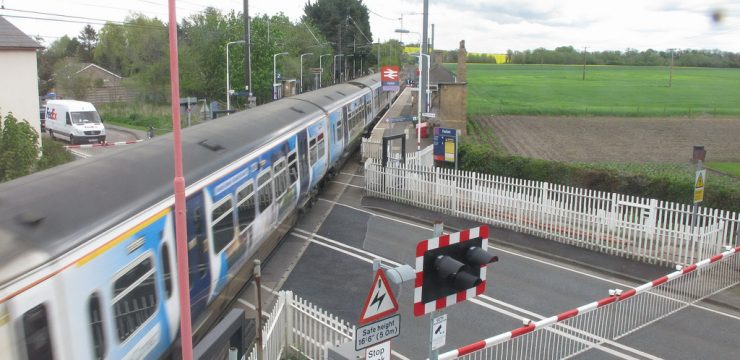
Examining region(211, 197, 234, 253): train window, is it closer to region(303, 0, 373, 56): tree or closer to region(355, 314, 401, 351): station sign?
region(355, 314, 401, 351): station sign

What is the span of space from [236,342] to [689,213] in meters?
11.4

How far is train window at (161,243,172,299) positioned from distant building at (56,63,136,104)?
57681mm

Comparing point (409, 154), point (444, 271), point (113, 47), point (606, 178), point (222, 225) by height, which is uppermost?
point (113, 47)

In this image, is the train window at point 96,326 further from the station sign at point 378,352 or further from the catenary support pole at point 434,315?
the catenary support pole at point 434,315

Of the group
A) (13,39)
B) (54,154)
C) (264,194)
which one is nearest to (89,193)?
(264,194)

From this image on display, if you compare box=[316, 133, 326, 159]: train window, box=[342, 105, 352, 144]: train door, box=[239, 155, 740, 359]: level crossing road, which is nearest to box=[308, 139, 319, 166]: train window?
box=[316, 133, 326, 159]: train window

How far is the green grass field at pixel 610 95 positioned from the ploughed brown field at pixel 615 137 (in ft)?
16.0

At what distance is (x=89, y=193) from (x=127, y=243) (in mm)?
809

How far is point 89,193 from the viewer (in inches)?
296

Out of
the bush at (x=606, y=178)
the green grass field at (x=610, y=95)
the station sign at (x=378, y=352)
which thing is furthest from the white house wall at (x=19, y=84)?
the green grass field at (x=610, y=95)

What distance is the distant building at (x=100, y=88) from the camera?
61.2 m

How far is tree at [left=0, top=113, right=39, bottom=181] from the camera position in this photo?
19484mm

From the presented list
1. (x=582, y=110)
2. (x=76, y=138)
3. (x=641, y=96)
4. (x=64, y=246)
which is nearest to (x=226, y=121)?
(x=64, y=246)

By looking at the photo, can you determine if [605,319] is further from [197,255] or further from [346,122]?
[346,122]
